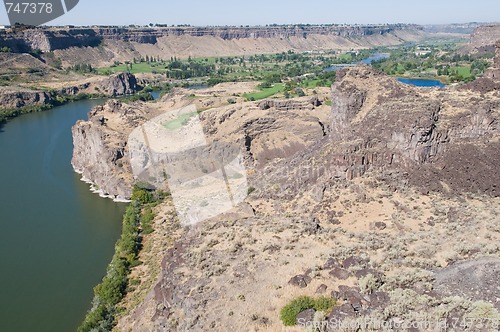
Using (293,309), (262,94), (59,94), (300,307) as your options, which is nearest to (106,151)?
(262,94)

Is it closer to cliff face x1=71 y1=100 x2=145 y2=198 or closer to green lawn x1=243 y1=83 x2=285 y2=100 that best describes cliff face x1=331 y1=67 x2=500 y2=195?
cliff face x1=71 y1=100 x2=145 y2=198

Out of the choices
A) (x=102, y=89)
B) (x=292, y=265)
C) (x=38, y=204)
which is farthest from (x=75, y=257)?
(x=102, y=89)

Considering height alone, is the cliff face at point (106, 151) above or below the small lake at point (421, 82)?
above

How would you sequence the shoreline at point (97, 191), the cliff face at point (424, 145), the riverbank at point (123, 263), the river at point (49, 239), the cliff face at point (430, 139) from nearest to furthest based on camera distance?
the riverbank at point (123, 263)
the cliff face at point (424, 145)
the cliff face at point (430, 139)
the river at point (49, 239)
the shoreline at point (97, 191)

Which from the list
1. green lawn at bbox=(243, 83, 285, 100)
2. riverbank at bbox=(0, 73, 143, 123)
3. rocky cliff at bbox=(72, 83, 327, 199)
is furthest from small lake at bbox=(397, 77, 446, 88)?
riverbank at bbox=(0, 73, 143, 123)

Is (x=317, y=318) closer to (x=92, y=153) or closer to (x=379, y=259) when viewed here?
(x=379, y=259)

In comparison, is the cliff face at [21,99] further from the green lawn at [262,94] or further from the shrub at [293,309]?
the shrub at [293,309]

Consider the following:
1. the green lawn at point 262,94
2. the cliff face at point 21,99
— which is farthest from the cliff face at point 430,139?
the cliff face at point 21,99

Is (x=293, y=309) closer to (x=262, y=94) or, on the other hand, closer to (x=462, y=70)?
(x=262, y=94)
